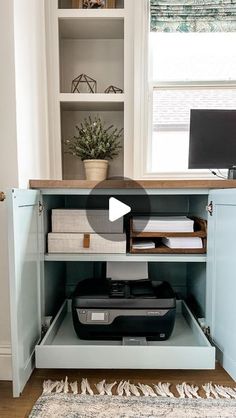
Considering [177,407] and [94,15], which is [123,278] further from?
[94,15]

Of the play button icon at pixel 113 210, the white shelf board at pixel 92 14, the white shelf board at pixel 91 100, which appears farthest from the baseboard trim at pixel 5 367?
the white shelf board at pixel 92 14

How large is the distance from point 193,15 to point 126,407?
2045 millimetres

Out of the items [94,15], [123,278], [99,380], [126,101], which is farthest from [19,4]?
[99,380]

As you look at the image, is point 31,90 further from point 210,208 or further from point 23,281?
point 210,208

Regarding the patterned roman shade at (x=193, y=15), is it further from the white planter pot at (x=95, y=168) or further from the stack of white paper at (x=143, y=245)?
the stack of white paper at (x=143, y=245)

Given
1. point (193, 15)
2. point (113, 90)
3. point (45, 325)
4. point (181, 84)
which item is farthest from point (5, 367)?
point (193, 15)

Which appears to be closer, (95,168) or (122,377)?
(122,377)

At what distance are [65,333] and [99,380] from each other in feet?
0.93

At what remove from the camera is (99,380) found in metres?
1.16

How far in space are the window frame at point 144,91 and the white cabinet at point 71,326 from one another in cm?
39

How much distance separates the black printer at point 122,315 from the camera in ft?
3.89

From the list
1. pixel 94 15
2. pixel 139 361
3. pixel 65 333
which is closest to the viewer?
pixel 139 361

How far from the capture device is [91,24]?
157 cm

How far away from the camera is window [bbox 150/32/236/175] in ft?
5.48
